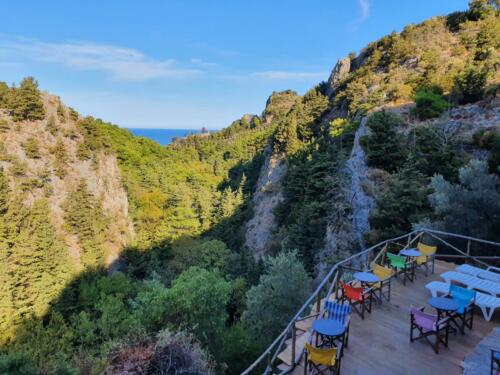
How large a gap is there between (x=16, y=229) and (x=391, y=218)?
28.2 m

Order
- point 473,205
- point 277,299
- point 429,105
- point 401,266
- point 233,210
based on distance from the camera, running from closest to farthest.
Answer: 1. point 401,266
2. point 473,205
3. point 277,299
4. point 429,105
5. point 233,210

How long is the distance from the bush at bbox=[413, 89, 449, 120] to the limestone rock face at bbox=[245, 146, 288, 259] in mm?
17803

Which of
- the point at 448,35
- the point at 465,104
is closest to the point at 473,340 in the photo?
the point at 465,104

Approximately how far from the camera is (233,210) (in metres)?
46.7

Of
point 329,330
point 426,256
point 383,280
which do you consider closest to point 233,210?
point 426,256

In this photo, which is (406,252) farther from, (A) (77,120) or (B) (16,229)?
(A) (77,120)

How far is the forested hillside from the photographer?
459 inches

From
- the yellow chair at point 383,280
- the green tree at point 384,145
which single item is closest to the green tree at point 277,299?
the yellow chair at point 383,280

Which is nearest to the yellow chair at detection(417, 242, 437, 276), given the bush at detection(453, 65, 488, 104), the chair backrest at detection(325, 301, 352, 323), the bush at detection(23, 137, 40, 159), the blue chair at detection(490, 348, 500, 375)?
the chair backrest at detection(325, 301, 352, 323)

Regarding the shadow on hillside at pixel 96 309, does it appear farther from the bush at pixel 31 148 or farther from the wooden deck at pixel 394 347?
the bush at pixel 31 148

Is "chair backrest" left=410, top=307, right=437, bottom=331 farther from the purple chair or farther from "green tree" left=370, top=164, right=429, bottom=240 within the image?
"green tree" left=370, top=164, right=429, bottom=240

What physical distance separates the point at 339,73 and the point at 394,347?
163ft

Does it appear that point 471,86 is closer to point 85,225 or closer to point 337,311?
point 337,311

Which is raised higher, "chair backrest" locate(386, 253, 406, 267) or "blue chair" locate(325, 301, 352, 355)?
"chair backrest" locate(386, 253, 406, 267)
